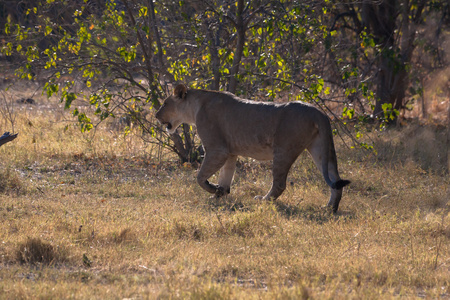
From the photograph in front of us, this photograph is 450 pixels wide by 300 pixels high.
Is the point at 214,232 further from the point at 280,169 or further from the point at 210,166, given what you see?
the point at 210,166

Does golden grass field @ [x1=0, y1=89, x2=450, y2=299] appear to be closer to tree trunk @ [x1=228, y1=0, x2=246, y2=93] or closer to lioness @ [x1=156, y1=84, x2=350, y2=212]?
lioness @ [x1=156, y1=84, x2=350, y2=212]

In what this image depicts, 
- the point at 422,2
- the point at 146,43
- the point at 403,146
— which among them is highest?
the point at 422,2

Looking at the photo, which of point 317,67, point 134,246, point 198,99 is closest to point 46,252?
point 134,246

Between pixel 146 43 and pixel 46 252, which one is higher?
pixel 146 43

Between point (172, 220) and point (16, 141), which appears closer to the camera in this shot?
point (172, 220)

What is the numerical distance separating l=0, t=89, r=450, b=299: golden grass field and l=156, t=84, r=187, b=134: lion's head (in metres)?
0.93

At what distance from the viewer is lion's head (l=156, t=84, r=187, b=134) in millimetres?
8312

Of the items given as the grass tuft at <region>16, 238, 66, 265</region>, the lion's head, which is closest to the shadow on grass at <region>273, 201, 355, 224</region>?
the lion's head

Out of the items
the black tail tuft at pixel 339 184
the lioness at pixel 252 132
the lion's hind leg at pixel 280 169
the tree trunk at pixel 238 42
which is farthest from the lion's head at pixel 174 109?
the black tail tuft at pixel 339 184

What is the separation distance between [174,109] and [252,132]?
128cm

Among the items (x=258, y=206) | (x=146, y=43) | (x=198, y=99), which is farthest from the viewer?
(x=146, y=43)

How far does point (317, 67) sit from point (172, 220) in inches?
322

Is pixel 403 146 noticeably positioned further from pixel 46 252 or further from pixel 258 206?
pixel 46 252

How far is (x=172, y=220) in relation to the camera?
6.60 metres
